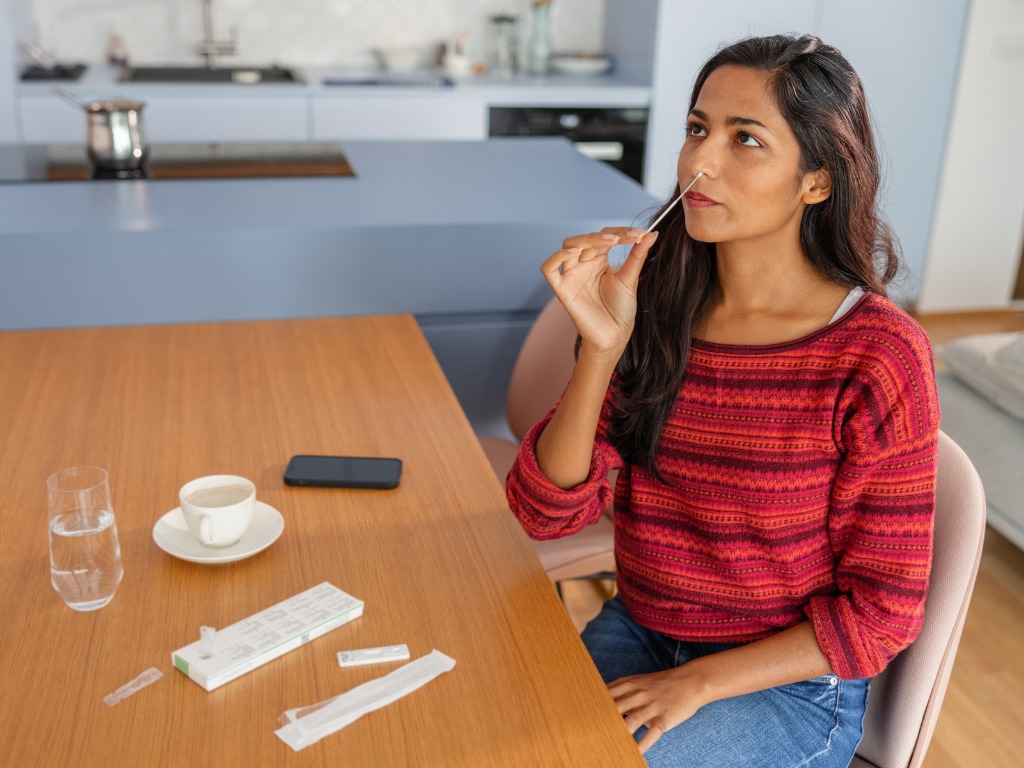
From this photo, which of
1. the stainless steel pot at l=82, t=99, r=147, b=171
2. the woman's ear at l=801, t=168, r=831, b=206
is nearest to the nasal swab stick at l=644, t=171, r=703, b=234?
the woman's ear at l=801, t=168, r=831, b=206

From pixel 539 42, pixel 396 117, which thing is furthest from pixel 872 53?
pixel 396 117

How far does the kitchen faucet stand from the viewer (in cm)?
411

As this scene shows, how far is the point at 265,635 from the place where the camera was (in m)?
0.98

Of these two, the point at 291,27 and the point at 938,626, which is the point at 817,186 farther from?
the point at 291,27

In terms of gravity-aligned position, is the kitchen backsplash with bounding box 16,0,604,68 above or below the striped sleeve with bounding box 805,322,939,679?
above

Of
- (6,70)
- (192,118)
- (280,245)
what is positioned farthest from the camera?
(192,118)

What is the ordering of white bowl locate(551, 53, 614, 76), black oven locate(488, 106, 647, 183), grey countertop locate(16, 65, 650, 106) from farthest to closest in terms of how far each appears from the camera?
1. white bowl locate(551, 53, 614, 76)
2. black oven locate(488, 106, 647, 183)
3. grey countertop locate(16, 65, 650, 106)

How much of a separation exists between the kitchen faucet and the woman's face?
11.1 ft

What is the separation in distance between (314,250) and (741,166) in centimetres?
104

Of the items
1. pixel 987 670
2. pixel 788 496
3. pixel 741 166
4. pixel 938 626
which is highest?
pixel 741 166

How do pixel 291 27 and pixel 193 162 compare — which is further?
pixel 291 27

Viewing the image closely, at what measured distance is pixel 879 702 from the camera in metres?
1.23

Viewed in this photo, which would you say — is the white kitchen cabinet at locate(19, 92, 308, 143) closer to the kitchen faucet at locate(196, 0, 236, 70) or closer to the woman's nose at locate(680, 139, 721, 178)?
the kitchen faucet at locate(196, 0, 236, 70)

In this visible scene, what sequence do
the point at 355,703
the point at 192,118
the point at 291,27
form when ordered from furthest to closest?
the point at 291,27 < the point at 192,118 < the point at 355,703
